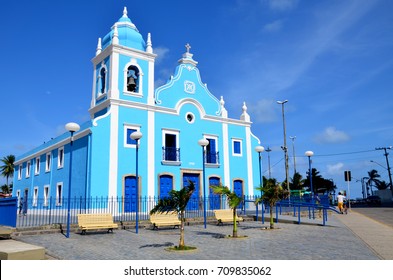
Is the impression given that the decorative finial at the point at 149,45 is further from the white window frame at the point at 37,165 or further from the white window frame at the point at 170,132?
the white window frame at the point at 37,165

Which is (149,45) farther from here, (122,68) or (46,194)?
(46,194)

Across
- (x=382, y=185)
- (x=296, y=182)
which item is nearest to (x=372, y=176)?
(x=382, y=185)

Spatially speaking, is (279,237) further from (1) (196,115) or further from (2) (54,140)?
(2) (54,140)

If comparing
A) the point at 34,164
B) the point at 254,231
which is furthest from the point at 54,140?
the point at 254,231

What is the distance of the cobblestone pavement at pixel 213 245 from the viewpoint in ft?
27.2

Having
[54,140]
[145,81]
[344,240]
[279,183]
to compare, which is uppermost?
[145,81]

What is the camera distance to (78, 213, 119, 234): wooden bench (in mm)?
12008

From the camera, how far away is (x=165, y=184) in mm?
20750

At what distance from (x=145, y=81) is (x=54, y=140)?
7722 mm

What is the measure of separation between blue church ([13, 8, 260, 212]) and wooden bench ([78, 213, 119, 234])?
5642 millimetres

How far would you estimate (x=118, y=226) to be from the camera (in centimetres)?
1373

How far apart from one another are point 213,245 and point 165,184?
1094 cm

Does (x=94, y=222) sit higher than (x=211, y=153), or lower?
lower

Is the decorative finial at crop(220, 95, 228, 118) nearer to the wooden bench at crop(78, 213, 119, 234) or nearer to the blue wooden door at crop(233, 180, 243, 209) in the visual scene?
the blue wooden door at crop(233, 180, 243, 209)
